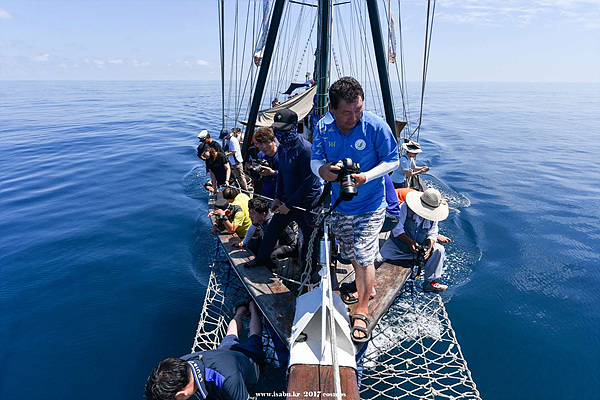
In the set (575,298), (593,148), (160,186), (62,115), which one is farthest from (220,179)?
(62,115)

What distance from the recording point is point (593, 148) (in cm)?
1869

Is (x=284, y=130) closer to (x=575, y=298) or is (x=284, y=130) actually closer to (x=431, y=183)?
(x=575, y=298)

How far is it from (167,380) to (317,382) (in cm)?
104

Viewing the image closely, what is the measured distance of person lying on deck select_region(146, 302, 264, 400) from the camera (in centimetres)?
227

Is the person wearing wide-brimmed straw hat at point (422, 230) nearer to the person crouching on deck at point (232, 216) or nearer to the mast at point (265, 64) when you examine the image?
the person crouching on deck at point (232, 216)

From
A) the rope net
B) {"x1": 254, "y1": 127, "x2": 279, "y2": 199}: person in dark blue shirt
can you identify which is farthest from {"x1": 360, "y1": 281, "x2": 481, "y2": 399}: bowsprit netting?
{"x1": 254, "y1": 127, "x2": 279, "y2": 199}: person in dark blue shirt

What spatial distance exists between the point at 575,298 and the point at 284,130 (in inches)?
234

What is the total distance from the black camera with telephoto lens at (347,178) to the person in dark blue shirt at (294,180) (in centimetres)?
113

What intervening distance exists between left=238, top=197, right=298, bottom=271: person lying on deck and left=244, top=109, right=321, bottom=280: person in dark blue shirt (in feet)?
1.75

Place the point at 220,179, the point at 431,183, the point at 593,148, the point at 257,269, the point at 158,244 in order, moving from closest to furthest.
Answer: the point at 257,269 < the point at 220,179 < the point at 158,244 < the point at 431,183 < the point at 593,148

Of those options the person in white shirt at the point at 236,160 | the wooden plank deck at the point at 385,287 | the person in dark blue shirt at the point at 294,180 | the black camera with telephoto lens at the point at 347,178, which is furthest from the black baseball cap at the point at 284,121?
the person in white shirt at the point at 236,160

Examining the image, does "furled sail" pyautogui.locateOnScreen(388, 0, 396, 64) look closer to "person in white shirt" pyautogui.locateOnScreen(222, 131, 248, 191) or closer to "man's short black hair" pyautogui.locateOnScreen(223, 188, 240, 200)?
"person in white shirt" pyautogui.locateOnScreen(222, 131, 248, 191)

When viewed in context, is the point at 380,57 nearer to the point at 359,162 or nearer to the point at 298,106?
the point at 359,162

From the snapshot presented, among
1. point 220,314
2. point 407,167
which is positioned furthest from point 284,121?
point 407,167
